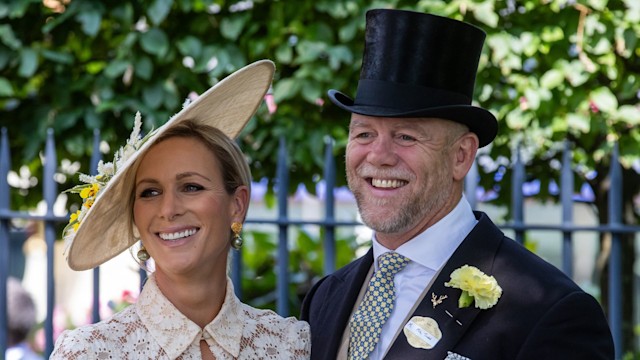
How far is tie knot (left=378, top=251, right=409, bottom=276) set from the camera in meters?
3.20

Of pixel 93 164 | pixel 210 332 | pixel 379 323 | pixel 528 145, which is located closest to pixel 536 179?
pixel 528 145

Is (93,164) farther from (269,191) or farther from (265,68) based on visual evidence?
(265,68)

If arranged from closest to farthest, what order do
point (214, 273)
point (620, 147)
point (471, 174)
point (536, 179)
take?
point (214, 273) → point (471, 174) → point (620, 147) → point (536, 179)

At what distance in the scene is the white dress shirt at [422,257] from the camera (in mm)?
3143

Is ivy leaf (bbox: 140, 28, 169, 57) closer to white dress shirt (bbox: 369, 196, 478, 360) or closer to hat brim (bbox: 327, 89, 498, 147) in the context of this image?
hat brim (bbox: 327, 89, 498, 147)

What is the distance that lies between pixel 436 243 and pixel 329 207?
1.30 m

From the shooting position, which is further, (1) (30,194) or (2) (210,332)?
(1) (30,194)

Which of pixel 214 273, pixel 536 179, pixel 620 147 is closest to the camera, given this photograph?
pixel 214 273

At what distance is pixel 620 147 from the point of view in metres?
4.92

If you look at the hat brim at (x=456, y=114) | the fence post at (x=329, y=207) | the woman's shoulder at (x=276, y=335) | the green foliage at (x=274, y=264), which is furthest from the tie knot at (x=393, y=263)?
the green foliage at (x=274, y=264)

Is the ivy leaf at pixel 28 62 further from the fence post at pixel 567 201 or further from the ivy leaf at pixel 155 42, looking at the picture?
the fence post at pixel 567 201

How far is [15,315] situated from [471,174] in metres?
2.93

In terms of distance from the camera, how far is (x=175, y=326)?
2.88m

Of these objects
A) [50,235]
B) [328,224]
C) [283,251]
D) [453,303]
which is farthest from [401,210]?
[50,235]
